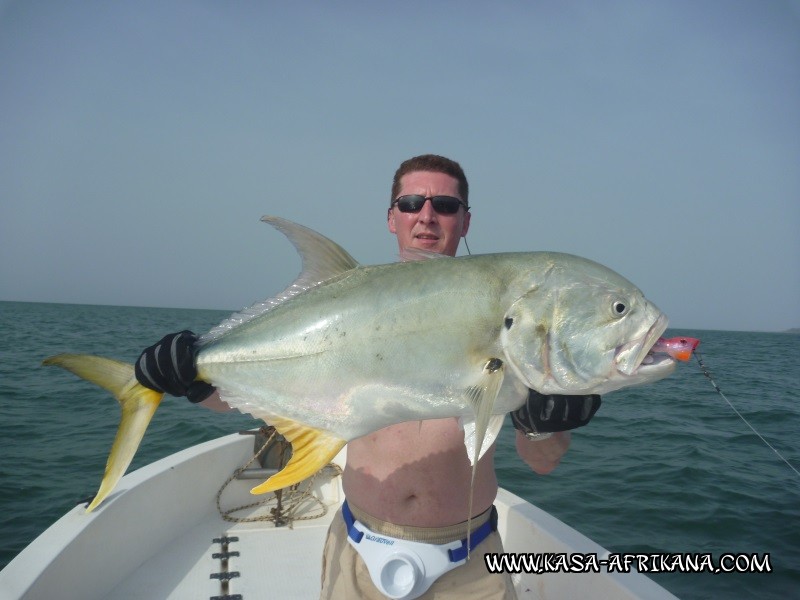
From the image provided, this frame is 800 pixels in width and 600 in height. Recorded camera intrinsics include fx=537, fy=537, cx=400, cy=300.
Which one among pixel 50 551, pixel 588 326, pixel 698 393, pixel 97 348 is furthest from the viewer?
pixel 97 348

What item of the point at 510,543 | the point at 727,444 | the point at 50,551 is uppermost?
the point at 50,551

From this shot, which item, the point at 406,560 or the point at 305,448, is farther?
the point at 406,560

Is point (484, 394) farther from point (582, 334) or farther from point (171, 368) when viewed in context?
point (171, 368)

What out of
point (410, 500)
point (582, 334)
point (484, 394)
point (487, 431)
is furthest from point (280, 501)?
point (582, 334)

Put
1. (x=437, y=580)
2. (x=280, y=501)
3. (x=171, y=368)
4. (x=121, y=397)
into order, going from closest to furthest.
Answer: (x=171, y=368) → (x=121, y=397) → (x=437, y=580) → (x=280, y=501)

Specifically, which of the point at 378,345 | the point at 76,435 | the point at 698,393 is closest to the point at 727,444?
the point at 698,393

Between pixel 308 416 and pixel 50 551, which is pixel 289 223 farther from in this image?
pixel 50 551

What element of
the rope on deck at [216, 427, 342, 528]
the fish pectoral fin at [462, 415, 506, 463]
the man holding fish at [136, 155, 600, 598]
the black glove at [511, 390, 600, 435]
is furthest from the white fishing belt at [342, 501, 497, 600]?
the rope on deck at [216, 427, 342, 528]

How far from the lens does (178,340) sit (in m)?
2.32

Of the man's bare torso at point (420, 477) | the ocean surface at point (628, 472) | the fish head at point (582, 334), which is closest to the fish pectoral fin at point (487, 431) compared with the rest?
the fish head at point (582, 334)

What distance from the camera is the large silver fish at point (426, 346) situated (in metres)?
1.87

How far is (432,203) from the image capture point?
3.05 m

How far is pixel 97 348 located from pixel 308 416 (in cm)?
2435

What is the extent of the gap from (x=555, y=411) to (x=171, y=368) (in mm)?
1544
